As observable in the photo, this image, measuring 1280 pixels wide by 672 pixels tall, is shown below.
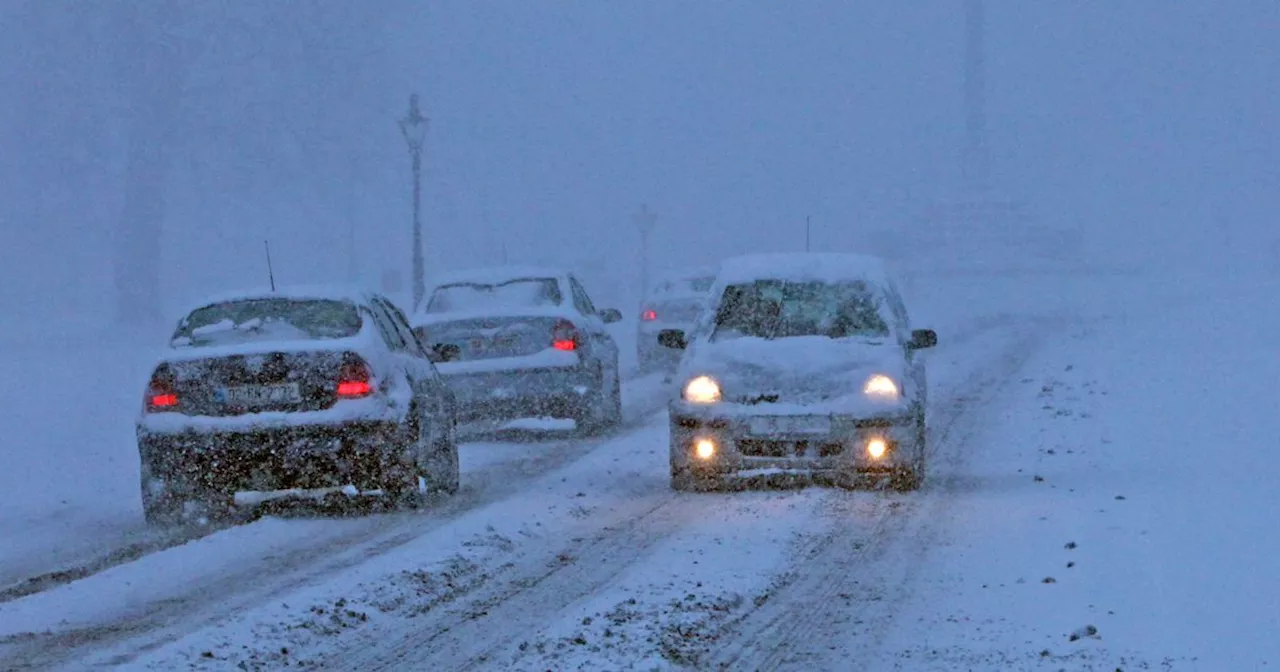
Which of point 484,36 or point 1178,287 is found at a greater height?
point 484,36

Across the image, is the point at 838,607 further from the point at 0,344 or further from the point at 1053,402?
the point at 0,344

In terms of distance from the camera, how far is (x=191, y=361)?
38.9 ft

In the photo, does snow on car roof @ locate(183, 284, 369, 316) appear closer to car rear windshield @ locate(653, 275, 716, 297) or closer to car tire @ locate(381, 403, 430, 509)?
car tire @ locate(381, 403, 430, 509)

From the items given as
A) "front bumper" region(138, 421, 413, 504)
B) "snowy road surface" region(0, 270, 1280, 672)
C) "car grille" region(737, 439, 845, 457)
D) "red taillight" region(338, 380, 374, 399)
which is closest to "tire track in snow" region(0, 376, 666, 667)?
"snowy road surface" region(0, 270, 1280, 672)

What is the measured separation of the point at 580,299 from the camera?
19.1 m

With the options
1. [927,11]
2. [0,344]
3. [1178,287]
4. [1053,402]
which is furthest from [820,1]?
[1053,402]

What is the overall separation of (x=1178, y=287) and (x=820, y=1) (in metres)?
89.0

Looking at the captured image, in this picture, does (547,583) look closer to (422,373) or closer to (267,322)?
(267,322)

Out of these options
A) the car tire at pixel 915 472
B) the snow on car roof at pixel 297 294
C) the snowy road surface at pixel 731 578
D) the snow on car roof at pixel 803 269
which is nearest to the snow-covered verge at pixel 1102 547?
the snowy road surface at pixel 731 578

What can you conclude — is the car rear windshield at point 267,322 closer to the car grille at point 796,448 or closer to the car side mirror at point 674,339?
the car side mirror at point 674,339

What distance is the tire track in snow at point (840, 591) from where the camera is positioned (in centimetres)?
755

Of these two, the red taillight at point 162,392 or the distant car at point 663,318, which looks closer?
the red taillight at point 162,392

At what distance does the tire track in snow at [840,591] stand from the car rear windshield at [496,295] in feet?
17.1

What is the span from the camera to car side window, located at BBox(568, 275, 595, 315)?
18672 millimetres
